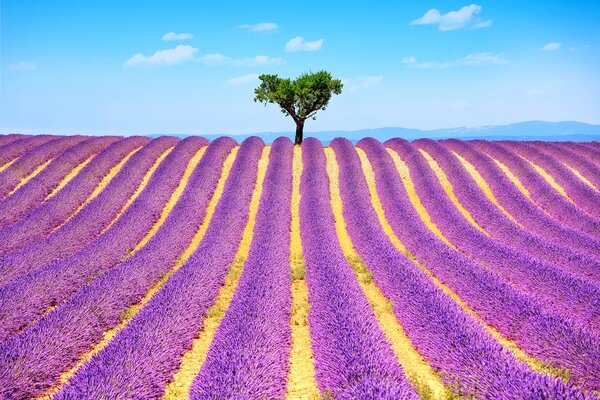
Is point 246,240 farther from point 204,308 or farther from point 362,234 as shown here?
point 204,308

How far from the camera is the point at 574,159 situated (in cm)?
2042

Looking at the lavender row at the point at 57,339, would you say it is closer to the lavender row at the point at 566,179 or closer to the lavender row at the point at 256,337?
the lavender row at the point at 256,337

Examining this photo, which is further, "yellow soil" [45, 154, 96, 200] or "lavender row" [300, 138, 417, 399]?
"yellow soil" [45, 154, 96, 200]

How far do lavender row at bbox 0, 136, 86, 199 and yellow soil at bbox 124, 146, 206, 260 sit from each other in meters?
6.64

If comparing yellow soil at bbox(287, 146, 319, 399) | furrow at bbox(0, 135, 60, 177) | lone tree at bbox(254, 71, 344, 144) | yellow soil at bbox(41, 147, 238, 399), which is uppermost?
lone tree at bbox(254, 71, 344, 144)

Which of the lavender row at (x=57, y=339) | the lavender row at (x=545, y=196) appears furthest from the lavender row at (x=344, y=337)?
the lavender row at (x=545, y=196)

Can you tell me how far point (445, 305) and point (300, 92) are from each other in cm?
2075

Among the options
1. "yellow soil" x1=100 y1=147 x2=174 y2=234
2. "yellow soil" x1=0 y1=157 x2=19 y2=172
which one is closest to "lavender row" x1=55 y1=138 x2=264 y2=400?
"yellow soil" x1=100 y1=147 x2=174 y2=234

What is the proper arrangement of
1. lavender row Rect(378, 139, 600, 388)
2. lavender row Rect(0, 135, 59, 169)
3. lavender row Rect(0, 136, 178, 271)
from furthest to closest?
lavender row Rect(0, 135, 59, 169), lavender row Rect(0, 136, 178, 271), lavender row Rect(378, 139, 600, 388)

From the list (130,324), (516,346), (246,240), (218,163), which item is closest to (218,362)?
(130,324)

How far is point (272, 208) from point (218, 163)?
23.3 feet

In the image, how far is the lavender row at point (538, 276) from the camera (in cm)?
700

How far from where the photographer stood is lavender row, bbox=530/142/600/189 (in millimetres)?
18016

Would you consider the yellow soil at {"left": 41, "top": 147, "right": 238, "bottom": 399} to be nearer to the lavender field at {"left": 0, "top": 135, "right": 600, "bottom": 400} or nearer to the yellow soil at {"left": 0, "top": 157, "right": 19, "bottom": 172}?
the lavender field at {"left": 0, "top": 135, "right": 600, "bottom": 400}
